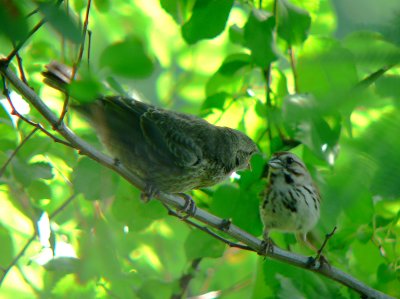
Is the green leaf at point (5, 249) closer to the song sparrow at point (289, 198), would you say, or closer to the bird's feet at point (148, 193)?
the bird's feet at point (148, 193)

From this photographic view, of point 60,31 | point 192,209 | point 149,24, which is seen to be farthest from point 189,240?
point 60,31

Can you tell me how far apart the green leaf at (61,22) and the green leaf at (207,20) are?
5.81 feet

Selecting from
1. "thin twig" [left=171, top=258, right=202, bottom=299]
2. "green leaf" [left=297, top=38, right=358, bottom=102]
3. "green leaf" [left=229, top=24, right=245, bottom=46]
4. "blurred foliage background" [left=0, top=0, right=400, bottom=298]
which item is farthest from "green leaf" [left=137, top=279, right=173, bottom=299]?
"green leaf" [left=297, top=38, right=358, bottom=102]

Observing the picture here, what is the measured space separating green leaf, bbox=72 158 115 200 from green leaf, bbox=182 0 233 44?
806 millimetres

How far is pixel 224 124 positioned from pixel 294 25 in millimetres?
981

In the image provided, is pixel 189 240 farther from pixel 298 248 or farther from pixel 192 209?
pixel 298 248

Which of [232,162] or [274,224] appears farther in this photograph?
[232,162]

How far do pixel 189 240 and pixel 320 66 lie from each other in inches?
84.9

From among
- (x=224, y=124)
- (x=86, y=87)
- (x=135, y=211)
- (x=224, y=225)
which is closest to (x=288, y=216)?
(x=224, y=124)

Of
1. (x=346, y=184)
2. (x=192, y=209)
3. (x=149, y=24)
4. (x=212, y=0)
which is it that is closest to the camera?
(x=346, y=184)

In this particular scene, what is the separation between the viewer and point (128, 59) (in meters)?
1.24

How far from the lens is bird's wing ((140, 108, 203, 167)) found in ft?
11.5

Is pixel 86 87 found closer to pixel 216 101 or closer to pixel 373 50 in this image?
pixel 373 50

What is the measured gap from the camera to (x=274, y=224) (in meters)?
3.53
